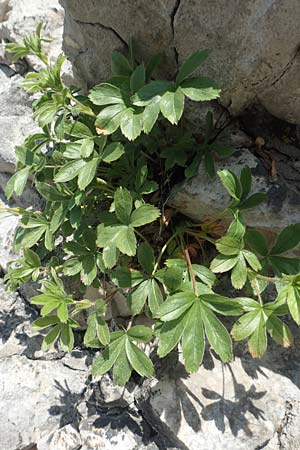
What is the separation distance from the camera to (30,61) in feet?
9.91

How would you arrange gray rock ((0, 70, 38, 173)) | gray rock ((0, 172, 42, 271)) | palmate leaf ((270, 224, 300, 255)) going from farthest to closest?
1. gray rock ((0, 70, 38, 173))
2. gray rock ((0, 172, 42, 271))
3. palmate leaf ((270, 224, 300, 255))

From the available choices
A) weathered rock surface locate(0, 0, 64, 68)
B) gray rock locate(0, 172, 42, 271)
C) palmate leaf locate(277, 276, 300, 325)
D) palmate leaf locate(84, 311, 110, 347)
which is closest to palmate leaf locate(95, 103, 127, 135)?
palmate leaf locate(84, 311, 110, 347)


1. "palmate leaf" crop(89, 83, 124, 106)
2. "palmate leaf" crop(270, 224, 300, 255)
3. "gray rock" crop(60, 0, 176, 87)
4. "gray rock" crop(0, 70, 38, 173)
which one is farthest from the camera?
"gray rock" crop(0, 70, 38, 173)

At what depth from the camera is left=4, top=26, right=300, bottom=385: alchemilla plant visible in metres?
1.48

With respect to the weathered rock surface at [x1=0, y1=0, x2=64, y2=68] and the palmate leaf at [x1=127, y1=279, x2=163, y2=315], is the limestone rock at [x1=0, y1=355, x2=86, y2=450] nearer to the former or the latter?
the palmate leaf at [x1=127, y1=279, x2=163, y2=315]

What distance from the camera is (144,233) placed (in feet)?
6.66

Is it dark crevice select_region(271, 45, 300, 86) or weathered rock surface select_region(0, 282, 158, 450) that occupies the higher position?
dark crevice select_region(271, 45, 300, 86)

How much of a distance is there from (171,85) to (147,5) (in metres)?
0.41

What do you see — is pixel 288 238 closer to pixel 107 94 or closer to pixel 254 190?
pixel 254 190

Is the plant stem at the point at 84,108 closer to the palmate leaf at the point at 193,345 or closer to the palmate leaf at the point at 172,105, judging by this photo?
the palmate leaf at the point at 172,105

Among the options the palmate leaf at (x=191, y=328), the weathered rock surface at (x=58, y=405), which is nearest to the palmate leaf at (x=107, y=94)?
the palmate leaf at (x=191, y=328)

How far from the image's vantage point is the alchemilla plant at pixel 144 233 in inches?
58.2

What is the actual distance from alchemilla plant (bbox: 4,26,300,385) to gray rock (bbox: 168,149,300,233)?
7 cm

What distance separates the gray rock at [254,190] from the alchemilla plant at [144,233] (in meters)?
0.07
